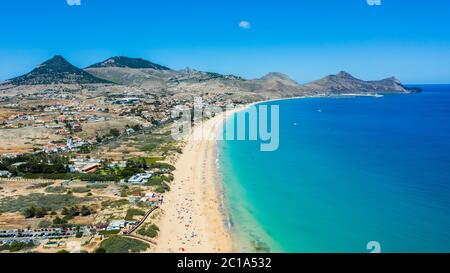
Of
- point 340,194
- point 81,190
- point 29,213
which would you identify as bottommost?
point 340,194

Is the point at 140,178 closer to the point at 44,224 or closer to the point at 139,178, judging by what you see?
the point at 139,178

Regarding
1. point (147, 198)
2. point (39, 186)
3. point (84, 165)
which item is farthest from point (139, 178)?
point (84, 165)

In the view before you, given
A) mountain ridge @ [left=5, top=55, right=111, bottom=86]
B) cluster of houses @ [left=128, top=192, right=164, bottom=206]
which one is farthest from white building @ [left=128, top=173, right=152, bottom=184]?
mountain ridge @ [left=5, top=55, right=111, bottom=86]

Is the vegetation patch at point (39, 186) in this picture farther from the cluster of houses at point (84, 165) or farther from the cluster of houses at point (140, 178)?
the cluster of houses at point (140, 178)

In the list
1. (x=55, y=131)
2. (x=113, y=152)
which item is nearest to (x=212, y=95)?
(x=55, y=131)
